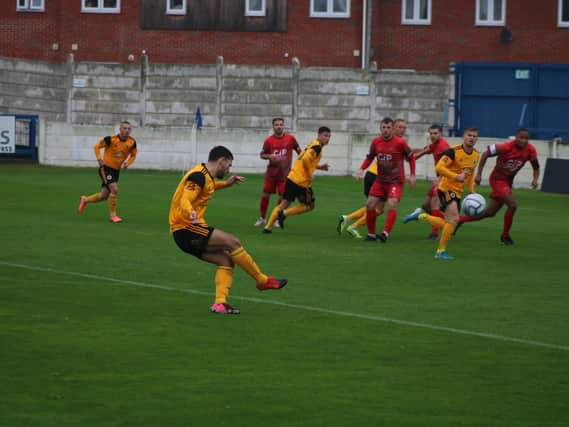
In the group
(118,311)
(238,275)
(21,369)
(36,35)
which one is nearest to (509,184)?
(238,275)

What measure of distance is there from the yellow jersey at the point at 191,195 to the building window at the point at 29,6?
38.4 metres

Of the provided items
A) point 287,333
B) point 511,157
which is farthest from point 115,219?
point 287,333

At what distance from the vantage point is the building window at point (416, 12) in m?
48.6

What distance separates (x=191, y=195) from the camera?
12.6m

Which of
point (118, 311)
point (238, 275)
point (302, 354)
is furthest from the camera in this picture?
point (238, 275)

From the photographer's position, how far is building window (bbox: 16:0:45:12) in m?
49.5

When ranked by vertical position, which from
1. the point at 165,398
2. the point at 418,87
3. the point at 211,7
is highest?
the point at 211,7

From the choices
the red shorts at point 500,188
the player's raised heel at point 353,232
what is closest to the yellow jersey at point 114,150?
the player's raised heel at point 353,232

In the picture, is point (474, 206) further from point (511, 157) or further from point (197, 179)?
point (197, 179)

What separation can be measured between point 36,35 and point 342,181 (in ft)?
60.5

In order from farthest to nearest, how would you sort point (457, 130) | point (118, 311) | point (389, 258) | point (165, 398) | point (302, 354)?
point (457, 130) < point (389, 258) < point (118, 311) < point (302, 354) < point (165, 398)

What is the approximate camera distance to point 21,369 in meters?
10.0

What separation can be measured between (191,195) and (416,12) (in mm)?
37501

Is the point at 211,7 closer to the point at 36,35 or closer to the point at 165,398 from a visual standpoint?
the point at 36,35
